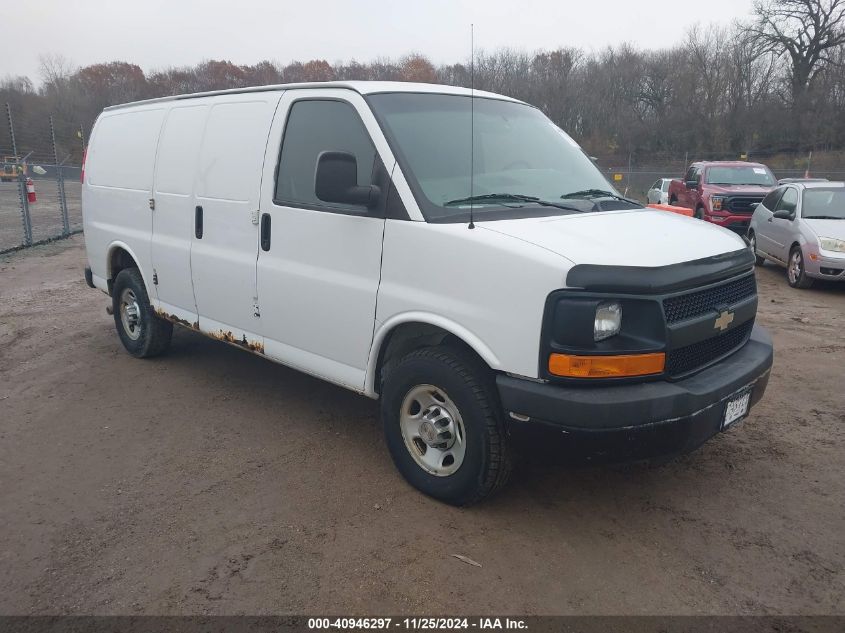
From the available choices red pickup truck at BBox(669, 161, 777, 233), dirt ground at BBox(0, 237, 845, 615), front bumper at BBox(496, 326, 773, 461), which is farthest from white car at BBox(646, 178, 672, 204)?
front bumper at BBox(496, 326, 773, 461)

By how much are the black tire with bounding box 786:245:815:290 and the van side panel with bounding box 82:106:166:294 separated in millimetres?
8972

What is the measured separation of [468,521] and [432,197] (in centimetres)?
171

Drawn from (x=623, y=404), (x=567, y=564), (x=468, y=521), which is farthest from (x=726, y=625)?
(x=468, y=521)

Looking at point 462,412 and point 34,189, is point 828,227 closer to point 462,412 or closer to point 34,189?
point 462,412

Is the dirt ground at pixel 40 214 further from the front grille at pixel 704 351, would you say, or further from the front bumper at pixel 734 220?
the front bumper at pixel 734 220

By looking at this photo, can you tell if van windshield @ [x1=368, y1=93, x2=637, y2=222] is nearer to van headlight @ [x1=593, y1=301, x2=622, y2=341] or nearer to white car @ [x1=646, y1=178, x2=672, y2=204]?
van headlight @ [x1=593, y1=301, x2=622, y2=341]

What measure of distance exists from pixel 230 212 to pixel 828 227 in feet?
29.8

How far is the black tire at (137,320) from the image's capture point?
20.0 ft

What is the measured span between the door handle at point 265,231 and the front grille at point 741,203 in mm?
12758

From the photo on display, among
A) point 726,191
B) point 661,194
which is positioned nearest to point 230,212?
point 726,191

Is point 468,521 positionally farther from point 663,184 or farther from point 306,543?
point 663,184

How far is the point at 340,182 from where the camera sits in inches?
142

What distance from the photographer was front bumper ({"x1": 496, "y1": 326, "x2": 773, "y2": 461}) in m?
3.00

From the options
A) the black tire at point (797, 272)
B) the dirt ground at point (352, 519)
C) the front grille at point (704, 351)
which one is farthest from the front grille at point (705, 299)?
the black tire at point (797, 272)
